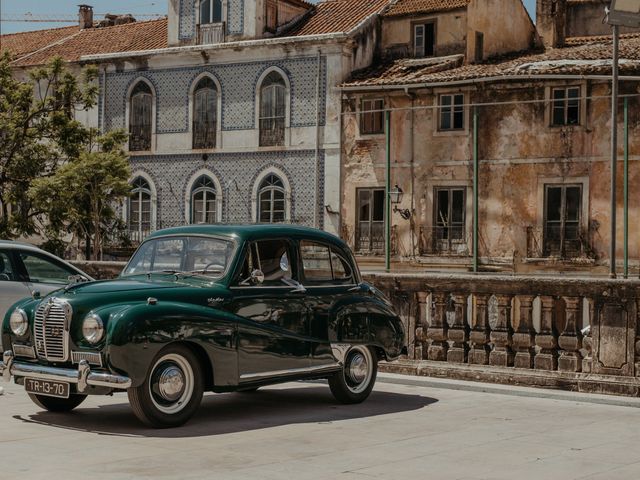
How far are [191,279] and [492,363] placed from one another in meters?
4.34

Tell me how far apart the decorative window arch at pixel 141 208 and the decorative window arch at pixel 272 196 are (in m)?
4.41

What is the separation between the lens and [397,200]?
3734cm

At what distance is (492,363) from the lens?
13.6 metres

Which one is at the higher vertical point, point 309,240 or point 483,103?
point 483,103

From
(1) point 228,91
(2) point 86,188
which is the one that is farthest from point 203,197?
(2) point 86,188

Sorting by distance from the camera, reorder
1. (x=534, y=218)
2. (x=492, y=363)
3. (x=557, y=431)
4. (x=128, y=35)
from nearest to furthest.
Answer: (x=557, y=431) → (x=492, y=363) → (x=534, y=218) → (x=128, y=35)

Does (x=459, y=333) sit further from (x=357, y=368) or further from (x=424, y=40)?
(x=424, y=40)

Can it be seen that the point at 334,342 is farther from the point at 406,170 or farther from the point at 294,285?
the point at 406,170

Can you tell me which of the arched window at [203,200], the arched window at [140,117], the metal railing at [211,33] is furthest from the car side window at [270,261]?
the arched window at [140,117]

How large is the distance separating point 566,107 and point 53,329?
27107mm

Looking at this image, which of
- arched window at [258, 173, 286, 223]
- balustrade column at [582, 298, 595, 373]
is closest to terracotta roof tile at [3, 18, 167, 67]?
arched window at [258, 173, 286, 223]

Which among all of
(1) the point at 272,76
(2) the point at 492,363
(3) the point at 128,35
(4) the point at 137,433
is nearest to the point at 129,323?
(4) the point at 137,433

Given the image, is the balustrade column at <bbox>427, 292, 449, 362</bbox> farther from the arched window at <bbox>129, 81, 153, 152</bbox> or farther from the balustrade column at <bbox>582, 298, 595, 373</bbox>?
the arched window at <bbox>129, 81, 153, 152</bbox>

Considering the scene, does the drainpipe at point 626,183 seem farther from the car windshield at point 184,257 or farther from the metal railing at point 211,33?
the car windshield at point 184,257
